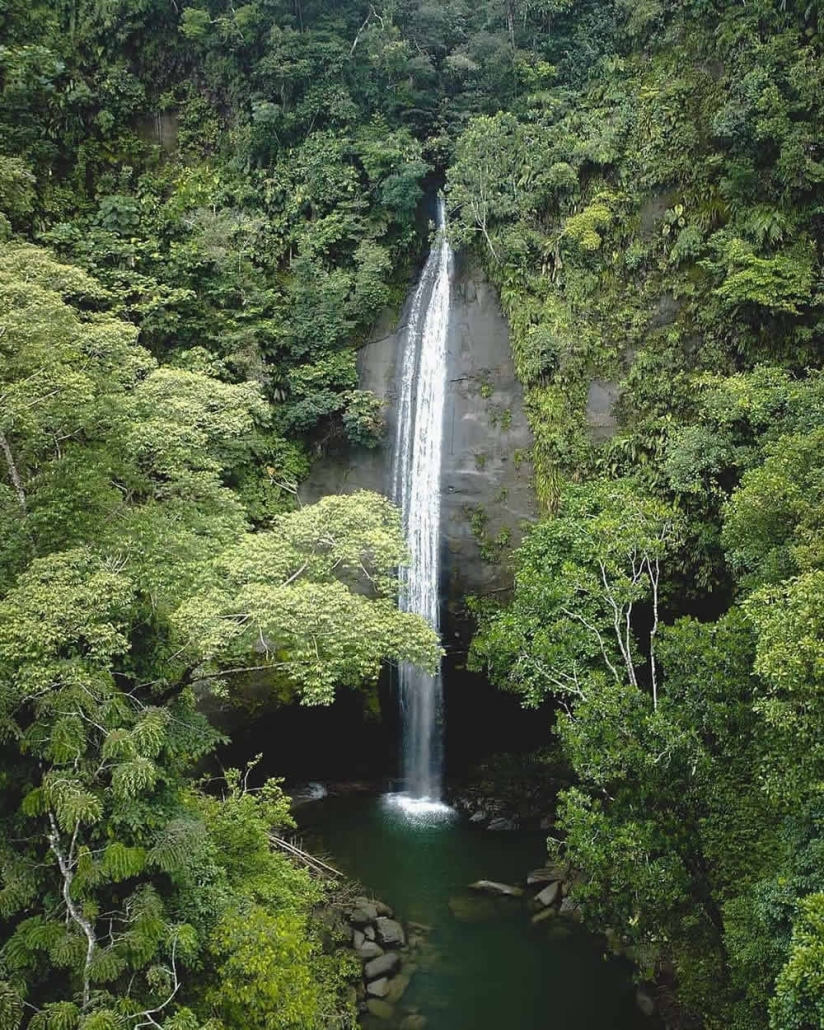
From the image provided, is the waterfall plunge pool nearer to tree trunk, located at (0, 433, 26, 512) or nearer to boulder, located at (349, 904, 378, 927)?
boulder, located at (349, 904, 378, 927)

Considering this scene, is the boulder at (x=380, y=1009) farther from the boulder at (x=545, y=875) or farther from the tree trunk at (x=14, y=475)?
→ the tree trunk at (x=14, y=475)

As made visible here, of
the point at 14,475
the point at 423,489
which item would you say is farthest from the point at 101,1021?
the point at 423,489

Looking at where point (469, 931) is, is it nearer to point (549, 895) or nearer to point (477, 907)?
point (477, 907)

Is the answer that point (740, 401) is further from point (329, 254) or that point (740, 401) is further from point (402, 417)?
point (329, 254)

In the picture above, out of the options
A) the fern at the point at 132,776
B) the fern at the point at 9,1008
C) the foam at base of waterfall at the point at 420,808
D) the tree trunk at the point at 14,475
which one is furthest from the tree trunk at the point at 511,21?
the fern at the point at 9,1008

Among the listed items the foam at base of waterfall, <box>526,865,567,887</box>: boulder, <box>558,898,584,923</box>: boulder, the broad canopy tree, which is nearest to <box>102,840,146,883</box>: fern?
the broad canopy tree

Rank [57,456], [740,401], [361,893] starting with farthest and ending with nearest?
[361,893] → [740,401] → [57,456]

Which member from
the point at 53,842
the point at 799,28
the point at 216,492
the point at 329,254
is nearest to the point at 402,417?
the point at 329,254
